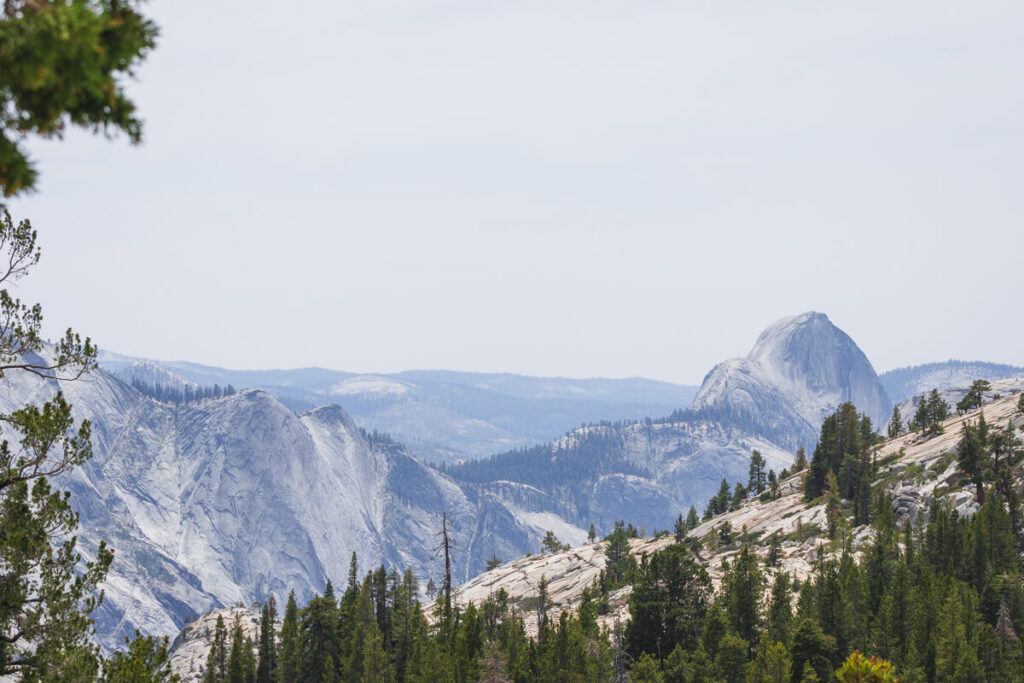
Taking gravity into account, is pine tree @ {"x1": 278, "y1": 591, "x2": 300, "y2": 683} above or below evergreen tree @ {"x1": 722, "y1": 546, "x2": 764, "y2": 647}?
below

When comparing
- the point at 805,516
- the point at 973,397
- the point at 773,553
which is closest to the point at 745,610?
the point at 773,553

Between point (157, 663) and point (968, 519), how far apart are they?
388 ft

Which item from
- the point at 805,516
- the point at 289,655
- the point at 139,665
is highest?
the point at 139,665

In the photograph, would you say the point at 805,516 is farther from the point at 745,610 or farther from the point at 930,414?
the point at 745,610

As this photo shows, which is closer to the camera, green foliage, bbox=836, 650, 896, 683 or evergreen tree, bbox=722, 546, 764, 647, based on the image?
green foliage, bbox=836, 650, 896, 683

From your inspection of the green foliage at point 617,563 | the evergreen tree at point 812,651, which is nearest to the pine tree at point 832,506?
the green foliage at point 617,563

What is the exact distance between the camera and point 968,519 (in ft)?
388

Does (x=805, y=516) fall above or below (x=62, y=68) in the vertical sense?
below

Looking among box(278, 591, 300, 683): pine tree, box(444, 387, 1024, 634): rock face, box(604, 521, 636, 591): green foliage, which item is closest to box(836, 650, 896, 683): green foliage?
box(444, 387, 1024, 634): rock face

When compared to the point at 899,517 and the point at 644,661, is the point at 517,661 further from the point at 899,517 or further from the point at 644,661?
the point at 899,517

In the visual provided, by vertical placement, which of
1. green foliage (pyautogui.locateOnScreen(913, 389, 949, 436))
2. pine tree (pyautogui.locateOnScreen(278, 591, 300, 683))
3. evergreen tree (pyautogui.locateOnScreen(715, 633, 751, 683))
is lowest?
pine tree (pyautogui.locateOnScreen(278, 591, 300, 683))

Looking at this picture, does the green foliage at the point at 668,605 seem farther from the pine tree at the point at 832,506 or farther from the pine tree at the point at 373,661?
the pine tree at the point at 832,506

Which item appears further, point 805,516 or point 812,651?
point 805,516

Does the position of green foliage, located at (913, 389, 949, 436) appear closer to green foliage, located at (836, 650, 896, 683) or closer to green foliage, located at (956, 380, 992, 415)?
green foliage, located at (956, 380, 992, 415)
